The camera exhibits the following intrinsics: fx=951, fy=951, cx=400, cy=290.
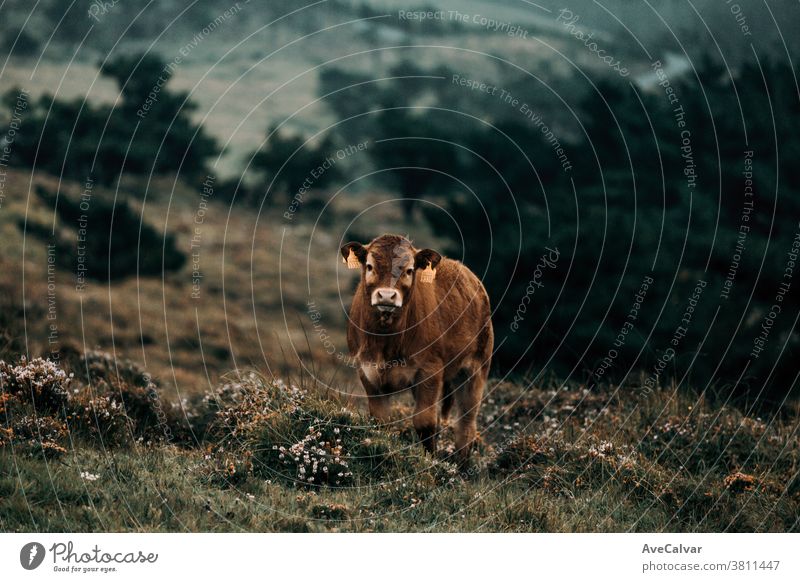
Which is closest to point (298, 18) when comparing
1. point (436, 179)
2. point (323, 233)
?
point (323, 233)

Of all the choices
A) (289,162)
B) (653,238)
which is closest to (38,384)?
(653,238)

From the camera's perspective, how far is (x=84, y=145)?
31.5m

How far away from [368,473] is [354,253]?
239cm

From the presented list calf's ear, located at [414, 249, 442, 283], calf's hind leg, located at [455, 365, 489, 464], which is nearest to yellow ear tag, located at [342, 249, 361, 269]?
calf's ear, located at [414, 249, 442, 283]

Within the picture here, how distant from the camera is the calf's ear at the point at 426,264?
1059 centimetres

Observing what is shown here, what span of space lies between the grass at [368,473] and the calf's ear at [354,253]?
1.60 metres

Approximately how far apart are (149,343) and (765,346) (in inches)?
822

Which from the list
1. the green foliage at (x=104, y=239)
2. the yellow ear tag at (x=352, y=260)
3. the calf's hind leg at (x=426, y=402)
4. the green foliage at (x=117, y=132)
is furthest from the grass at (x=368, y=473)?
the green foliage at (x=117, y=132)

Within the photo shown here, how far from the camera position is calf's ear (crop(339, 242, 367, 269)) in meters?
10.4

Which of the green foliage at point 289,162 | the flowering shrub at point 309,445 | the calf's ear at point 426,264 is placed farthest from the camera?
the green foliage at point 289,162

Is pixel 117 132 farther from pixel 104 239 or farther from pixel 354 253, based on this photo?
pixel 354 253

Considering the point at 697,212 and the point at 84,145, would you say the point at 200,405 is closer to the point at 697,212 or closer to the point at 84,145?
the point at 697,212

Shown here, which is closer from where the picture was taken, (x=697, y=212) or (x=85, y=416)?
(x=85, y=416)
